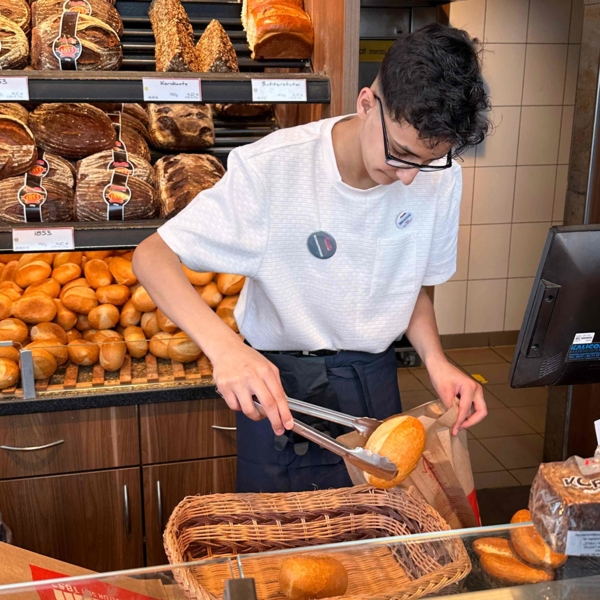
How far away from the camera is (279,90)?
2.13 meters

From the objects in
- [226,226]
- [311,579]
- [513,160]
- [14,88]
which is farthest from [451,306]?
[311,579]

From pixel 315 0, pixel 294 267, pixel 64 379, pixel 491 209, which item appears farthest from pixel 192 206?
pixel 491 209

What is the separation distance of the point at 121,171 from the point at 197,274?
15.6 inches

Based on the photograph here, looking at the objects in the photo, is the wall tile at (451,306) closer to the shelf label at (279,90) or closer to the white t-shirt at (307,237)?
the shelf label at (279,90)

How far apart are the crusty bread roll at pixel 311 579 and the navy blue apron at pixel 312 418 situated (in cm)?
67

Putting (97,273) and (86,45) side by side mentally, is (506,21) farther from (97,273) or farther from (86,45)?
(97,273)

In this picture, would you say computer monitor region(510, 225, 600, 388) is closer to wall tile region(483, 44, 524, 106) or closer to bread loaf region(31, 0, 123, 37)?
bread loaf region(31, 0, 123, 37)

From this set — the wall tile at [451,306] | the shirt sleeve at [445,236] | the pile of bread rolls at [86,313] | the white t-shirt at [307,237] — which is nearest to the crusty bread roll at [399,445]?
the white t-shirt at [307,237]

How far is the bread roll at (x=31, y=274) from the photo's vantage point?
92.8 inches

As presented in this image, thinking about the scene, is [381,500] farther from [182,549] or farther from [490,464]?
[490,464]

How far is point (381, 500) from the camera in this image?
1.28 m

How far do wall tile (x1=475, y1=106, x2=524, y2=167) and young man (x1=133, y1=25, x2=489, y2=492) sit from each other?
3.17 m

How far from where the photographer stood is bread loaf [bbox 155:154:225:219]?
7.39 ft

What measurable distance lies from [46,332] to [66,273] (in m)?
0.25
